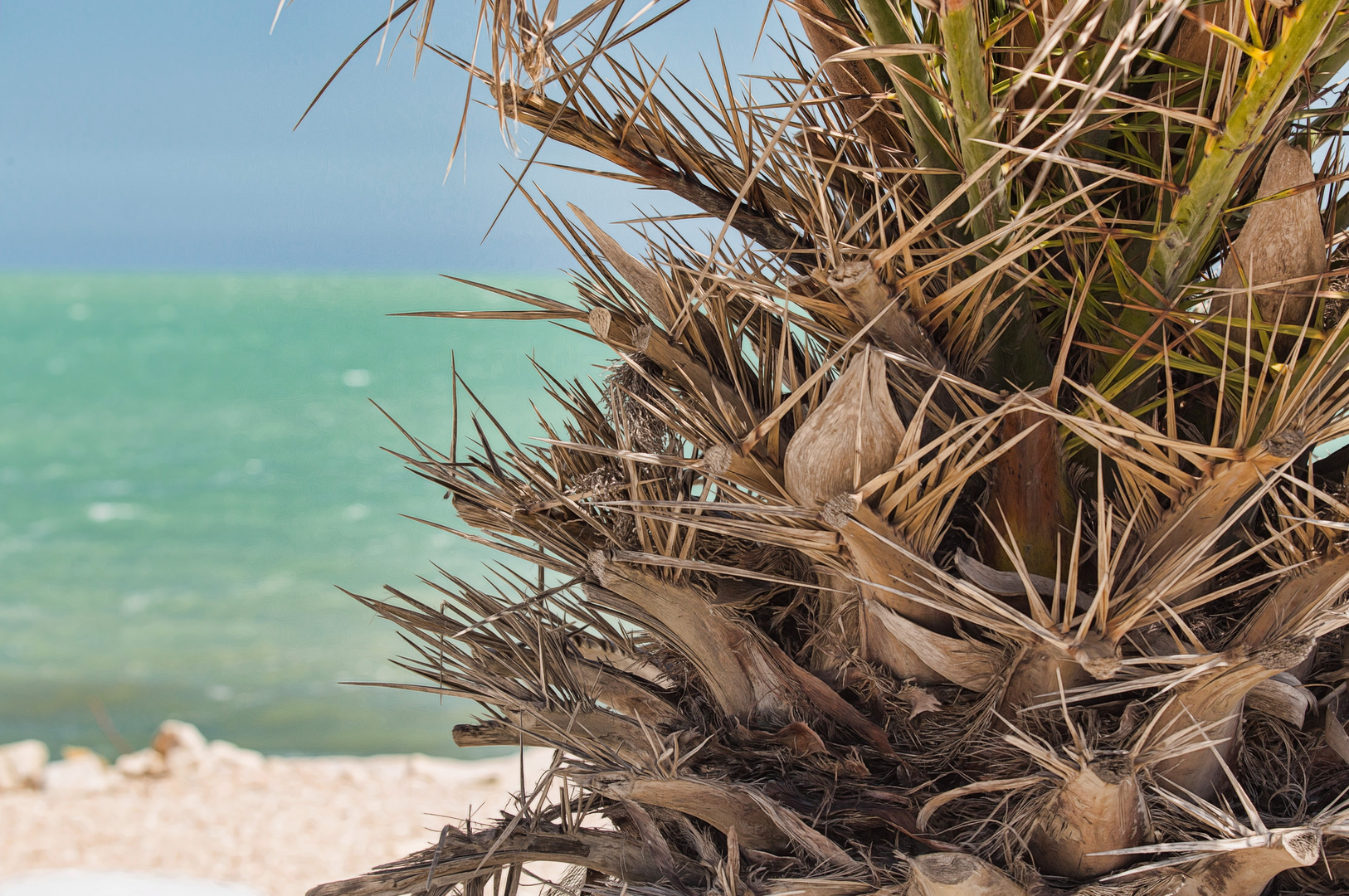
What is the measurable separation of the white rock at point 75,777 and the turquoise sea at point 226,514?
1.06 m

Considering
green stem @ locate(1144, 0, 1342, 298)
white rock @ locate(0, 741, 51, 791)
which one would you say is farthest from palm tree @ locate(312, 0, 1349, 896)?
white rock @ locate(0, 741, 51, 791)

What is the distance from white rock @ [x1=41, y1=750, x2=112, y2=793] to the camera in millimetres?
3723

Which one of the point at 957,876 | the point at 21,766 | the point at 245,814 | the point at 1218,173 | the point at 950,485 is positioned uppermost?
the point at 1218,173

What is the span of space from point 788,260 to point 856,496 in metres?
0.25

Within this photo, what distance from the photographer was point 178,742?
161 inches

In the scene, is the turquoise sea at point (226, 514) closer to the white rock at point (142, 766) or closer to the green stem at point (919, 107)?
the green stem at point (919, 107)

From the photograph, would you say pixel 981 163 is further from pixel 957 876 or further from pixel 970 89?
pixel 957 876

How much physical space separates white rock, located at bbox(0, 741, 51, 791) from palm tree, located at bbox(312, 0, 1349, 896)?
3.96 metres

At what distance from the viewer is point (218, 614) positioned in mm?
6383

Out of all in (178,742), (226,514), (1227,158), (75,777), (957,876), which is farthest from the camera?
(226,514)

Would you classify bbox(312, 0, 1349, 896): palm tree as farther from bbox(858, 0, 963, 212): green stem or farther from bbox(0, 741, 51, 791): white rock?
bbox(0, 741, 51, 791): white rock

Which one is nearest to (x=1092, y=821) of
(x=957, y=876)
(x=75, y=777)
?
(x=957, y=876)

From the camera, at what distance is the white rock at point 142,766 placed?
12.9 feet

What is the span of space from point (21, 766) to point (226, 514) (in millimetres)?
4781
